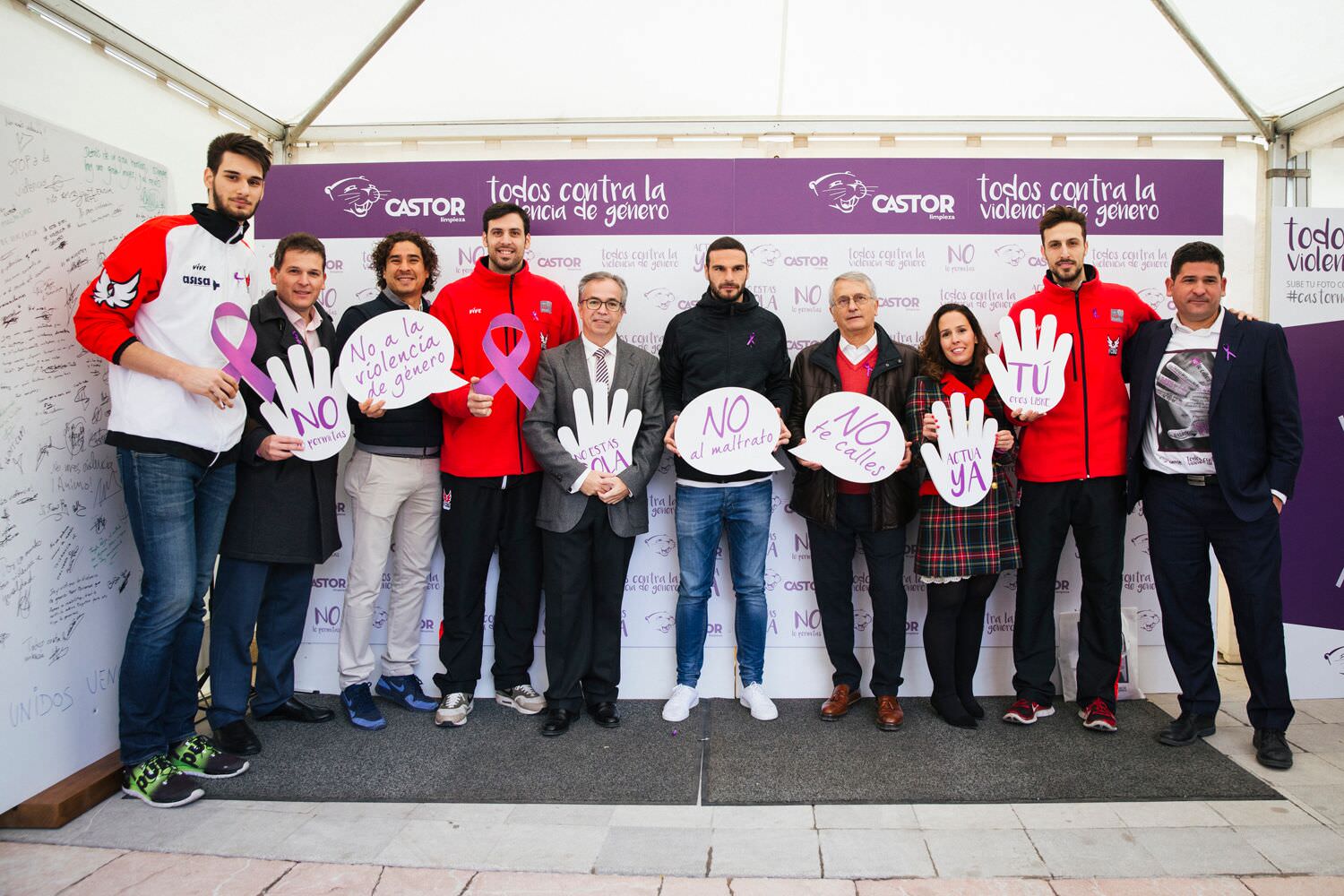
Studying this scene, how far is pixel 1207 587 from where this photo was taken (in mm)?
2779

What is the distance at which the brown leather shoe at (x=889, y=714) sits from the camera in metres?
2.90

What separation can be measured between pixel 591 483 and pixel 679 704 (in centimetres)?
102

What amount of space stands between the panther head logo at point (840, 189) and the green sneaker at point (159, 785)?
3.29m

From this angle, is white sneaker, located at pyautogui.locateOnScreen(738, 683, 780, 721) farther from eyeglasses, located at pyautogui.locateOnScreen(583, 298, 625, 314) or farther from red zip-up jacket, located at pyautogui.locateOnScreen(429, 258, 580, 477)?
eyeglasses, located at pyautogui.locateOnScreen(583, 298, 625, 314)

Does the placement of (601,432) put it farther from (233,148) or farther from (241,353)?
(233,148)

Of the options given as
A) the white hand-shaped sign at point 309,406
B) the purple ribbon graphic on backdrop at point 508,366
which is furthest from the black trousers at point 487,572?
the white hand-shaped sign at point 309,406

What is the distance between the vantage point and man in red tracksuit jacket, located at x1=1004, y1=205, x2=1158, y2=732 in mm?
2879

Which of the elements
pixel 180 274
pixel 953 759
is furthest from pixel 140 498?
pixel 953 759

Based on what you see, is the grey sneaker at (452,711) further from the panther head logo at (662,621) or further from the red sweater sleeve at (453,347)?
the red sweater sleeve at (453,347)

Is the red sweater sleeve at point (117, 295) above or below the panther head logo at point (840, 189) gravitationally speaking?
below

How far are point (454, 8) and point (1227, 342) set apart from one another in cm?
344

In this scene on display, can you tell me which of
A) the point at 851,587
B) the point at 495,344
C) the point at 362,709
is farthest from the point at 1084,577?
the point at 362,709

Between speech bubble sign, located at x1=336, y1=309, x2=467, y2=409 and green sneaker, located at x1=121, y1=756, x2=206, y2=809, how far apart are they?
1.39 metres

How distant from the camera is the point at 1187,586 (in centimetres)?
280
